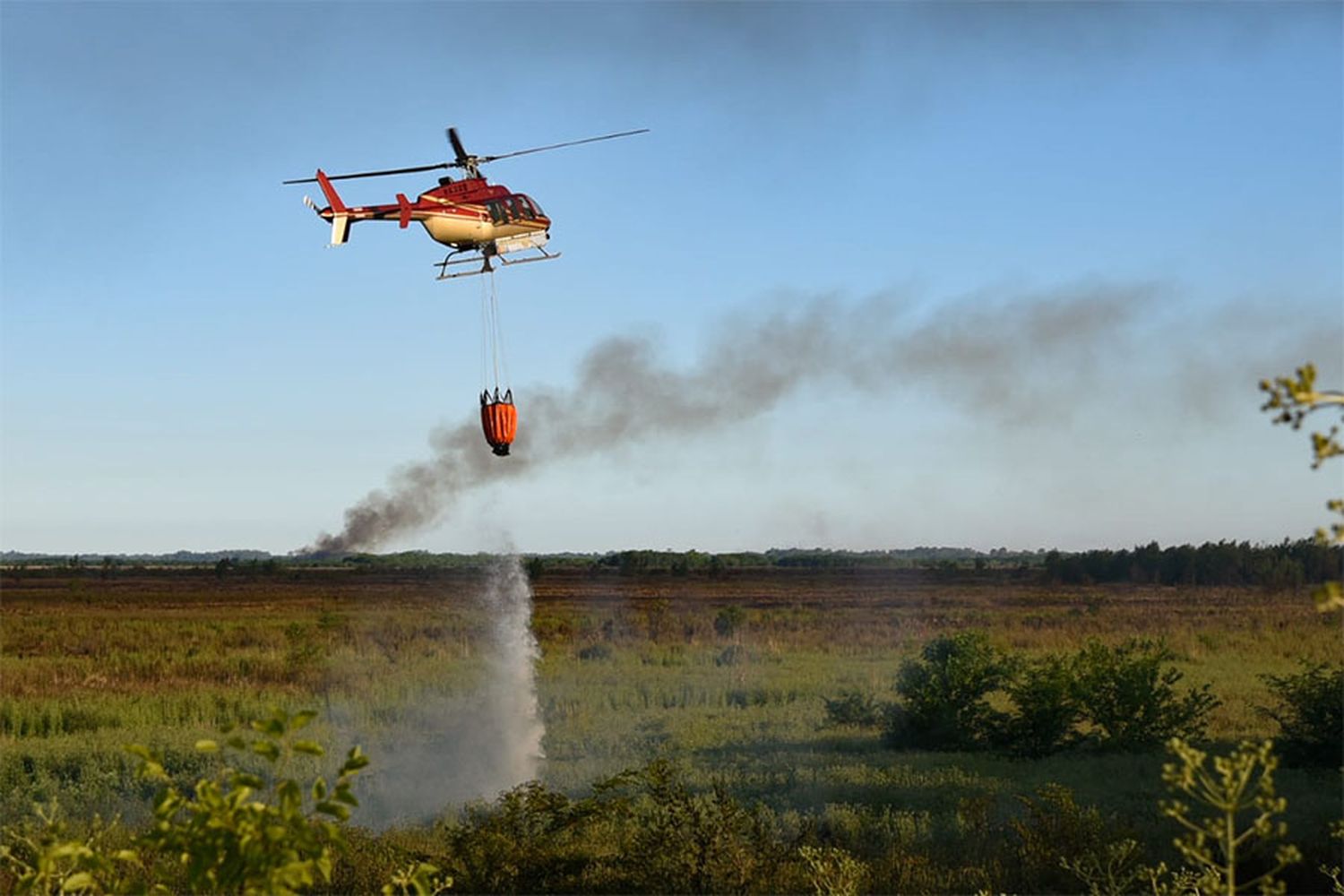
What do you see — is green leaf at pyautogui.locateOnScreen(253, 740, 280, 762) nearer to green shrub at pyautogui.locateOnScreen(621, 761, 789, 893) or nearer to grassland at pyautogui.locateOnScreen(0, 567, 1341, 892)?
green shrub at pyautogui.locateOnScreen(621, 761, 789, 893)

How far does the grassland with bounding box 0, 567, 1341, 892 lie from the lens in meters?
15.6

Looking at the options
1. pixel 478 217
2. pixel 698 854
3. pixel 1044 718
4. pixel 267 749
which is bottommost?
pixel 698 854

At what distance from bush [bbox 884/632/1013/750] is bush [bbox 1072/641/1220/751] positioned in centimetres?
130

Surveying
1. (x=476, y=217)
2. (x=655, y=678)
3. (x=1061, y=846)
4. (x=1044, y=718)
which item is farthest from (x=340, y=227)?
(x=655, y=678)

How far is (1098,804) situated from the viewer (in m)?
13.9

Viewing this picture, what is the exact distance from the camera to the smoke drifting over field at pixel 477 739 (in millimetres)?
16641

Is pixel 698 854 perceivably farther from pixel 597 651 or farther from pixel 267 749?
pixel 597 651

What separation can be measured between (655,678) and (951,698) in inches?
382

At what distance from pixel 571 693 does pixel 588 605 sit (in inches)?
1214

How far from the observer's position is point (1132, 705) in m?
17.3

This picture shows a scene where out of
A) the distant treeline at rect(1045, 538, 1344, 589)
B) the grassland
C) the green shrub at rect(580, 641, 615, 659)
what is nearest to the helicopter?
the grassland

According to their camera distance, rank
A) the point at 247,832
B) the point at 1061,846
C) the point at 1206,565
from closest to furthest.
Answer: the point at 247,832 < the point at 1061,846 < the point at 1206,565

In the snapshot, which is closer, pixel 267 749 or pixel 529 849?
pixel 267 749

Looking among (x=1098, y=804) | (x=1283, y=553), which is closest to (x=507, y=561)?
(x=1098, y=804)
